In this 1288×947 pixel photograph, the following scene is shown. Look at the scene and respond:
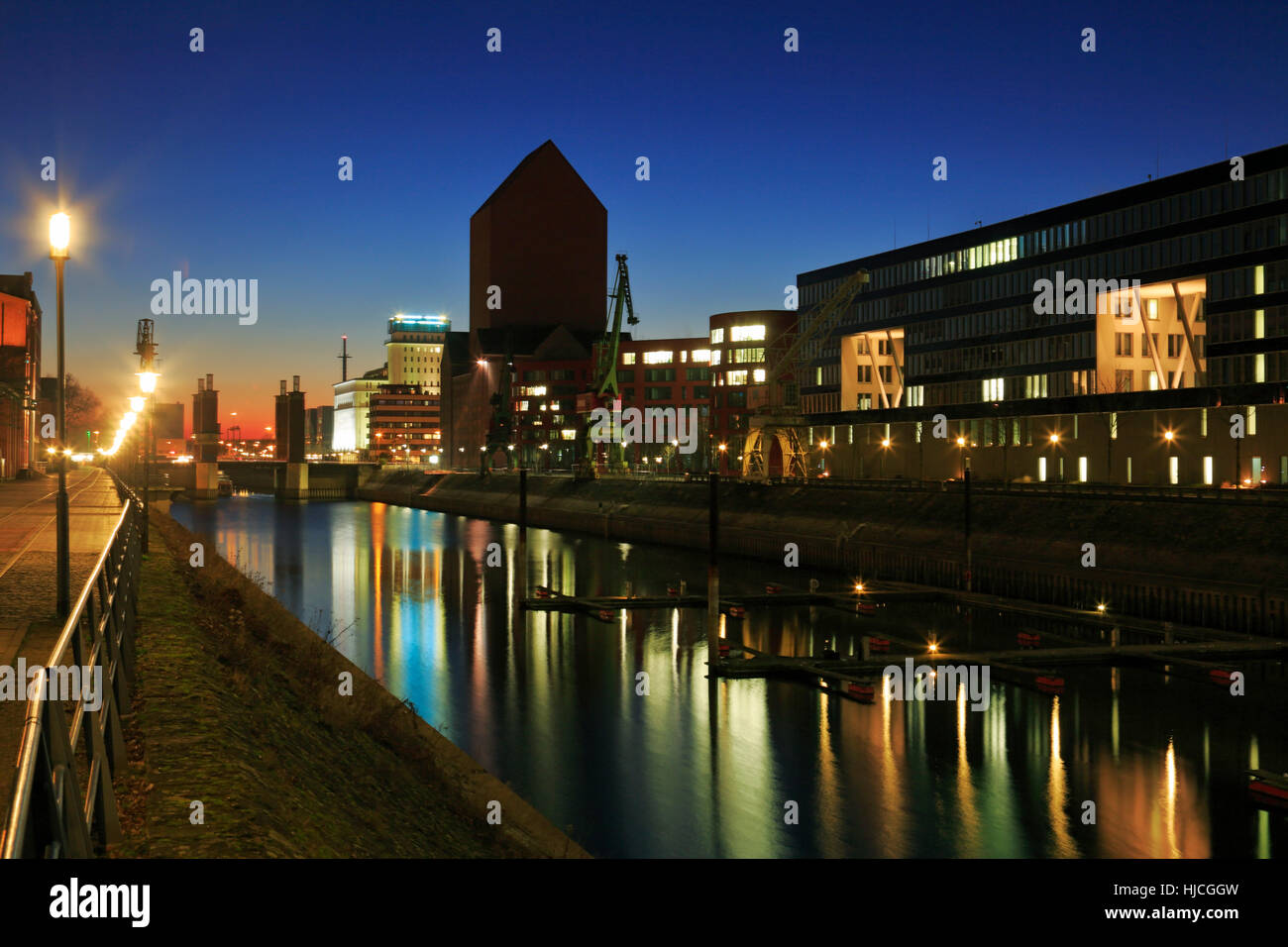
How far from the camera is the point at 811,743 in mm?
26422

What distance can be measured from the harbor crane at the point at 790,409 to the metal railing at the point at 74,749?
74744 millimetres

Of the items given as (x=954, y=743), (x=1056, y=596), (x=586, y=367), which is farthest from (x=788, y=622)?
(x=586, y=367)

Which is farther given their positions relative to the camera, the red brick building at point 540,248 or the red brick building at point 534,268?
the red brick building at point 540,248

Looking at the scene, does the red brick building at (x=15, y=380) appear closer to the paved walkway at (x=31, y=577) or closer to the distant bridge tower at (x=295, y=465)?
the paved walkway at (x=31, y=577)

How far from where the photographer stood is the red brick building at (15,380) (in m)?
67.1

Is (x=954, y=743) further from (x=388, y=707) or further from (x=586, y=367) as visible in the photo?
(x=586, y=367)

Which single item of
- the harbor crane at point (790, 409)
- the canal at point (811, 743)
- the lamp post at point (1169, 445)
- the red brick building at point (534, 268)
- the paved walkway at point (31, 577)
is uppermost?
the red brick building at point (534, 268)

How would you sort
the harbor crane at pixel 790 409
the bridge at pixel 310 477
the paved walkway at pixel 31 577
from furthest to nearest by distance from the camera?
the bridge at pixel 310 477, the harbor crane at pixel 790 409, the paved walkway at pixel 31 577

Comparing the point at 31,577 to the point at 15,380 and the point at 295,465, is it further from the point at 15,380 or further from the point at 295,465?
the point at 295,465

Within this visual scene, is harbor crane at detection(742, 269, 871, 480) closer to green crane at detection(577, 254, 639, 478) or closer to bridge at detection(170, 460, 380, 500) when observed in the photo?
green crane at detection(577, 254, 639, 478)

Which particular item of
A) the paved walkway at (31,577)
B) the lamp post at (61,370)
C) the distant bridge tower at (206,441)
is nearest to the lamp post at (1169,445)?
the paved walkway at (31,577)

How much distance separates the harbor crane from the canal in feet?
143

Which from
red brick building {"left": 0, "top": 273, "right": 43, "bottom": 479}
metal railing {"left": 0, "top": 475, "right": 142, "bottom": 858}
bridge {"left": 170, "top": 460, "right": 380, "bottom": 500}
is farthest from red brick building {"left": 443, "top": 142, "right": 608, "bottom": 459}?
metal railing {"left": 0, "top": 475, "right": 142, "bottom": 858}
